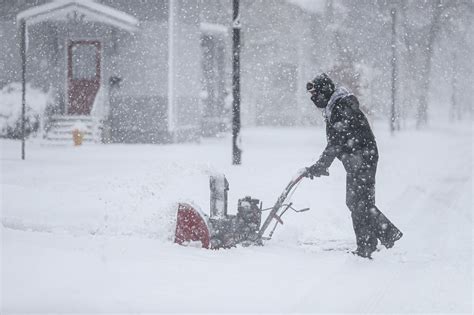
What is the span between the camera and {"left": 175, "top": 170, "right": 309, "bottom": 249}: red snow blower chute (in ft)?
22.8

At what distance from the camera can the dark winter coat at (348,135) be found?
270 inches

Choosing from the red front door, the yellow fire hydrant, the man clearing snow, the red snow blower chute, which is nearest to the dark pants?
the man clearing snow

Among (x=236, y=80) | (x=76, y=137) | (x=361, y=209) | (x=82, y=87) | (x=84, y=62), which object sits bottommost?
(x=361, y=209)

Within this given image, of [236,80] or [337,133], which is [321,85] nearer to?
[337,133]

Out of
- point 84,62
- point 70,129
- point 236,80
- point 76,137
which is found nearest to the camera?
point 236,80

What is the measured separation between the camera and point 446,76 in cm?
7100

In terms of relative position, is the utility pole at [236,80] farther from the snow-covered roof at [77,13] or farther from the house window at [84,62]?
the house window at [84,62]

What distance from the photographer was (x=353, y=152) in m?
6.92

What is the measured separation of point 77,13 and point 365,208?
56.2ft

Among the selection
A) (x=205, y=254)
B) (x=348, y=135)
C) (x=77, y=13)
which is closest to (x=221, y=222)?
(x=205, y=254)

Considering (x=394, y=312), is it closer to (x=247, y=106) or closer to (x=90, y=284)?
(x=90, y=284)

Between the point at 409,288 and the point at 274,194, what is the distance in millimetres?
6049

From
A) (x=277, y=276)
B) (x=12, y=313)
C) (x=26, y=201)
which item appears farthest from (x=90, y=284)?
(x=26, y=201)

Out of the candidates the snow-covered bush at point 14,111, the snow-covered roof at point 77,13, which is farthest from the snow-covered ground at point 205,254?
the snow-covered bush at point 14,111
